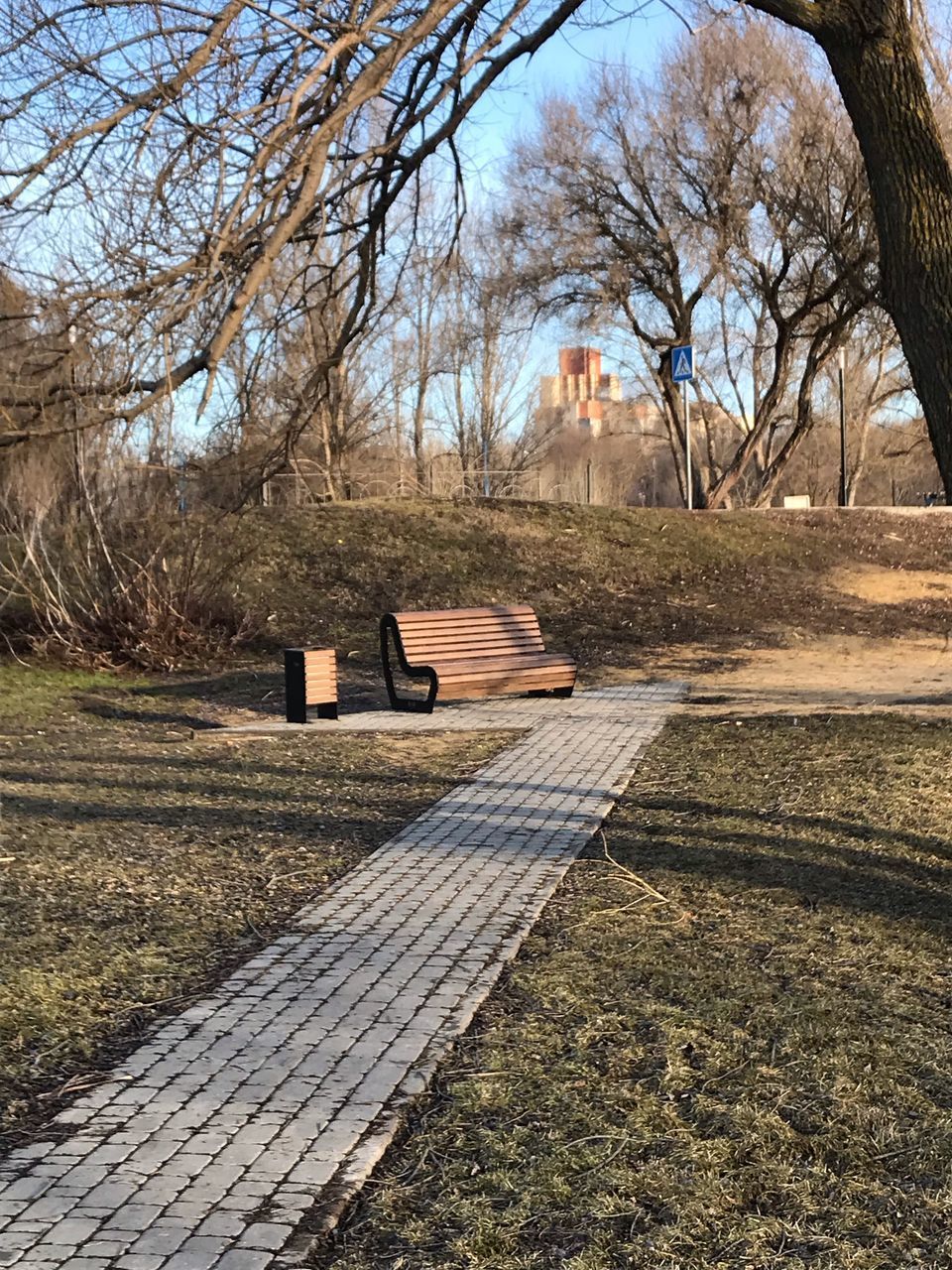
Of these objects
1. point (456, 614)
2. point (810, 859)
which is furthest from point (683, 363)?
point (810, 859)

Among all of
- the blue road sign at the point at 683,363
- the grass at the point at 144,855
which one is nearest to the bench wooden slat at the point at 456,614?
the grass at the point at 144,855

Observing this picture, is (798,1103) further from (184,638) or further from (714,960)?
(184,638)

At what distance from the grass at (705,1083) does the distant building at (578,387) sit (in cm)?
4003

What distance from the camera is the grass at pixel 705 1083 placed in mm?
2807

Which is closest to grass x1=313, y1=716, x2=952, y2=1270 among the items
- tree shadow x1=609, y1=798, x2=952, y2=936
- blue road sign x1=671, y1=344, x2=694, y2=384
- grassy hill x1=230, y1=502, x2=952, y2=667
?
tree shadow x1=609, y1=798, x2=952, y2=936

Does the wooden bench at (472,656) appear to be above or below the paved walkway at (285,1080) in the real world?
above

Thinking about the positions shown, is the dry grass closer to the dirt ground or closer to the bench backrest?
the dirt ground

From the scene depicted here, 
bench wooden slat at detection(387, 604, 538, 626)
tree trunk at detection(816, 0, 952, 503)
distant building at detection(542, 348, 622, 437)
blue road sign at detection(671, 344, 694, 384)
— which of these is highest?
distant building at detection(542, 348, 622, 437)

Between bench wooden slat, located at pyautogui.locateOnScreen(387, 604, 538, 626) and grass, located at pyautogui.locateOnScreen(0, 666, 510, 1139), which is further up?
bench wooden slat, located at pyautogui.locateOnScreen(387, 604, 538, 626)

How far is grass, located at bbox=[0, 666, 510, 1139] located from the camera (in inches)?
164

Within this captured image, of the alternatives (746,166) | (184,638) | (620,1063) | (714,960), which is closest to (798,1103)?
(620,1063)

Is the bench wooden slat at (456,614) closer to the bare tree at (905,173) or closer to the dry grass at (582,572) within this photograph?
the dry grass at (582,572)

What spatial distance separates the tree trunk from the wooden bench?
5.83 m

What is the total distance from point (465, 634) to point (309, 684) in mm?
1543
